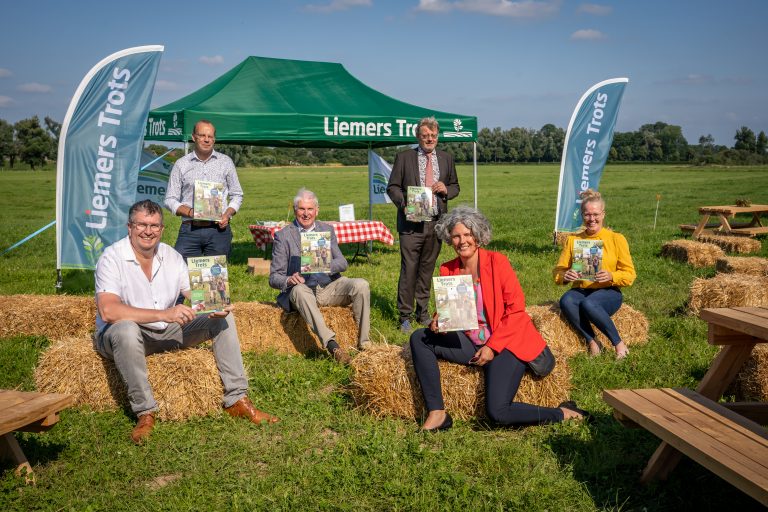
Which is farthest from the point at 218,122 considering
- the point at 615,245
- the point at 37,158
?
the point at 37,158

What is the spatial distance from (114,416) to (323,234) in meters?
2.39

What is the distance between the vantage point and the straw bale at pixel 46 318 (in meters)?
6.49

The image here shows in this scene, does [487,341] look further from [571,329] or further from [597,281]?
[571,329]

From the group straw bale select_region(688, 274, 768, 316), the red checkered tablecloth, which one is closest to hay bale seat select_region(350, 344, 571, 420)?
straw bale select_region(688, 274, 768, 316)

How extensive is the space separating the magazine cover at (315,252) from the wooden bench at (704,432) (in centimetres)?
302

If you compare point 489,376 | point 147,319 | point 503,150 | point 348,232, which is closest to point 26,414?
point 147,319

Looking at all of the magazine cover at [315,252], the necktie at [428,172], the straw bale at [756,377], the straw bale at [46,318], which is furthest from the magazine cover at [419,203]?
the straw bale at [46,318]

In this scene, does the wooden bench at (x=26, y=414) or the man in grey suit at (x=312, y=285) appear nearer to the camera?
the wooden bench at (x=26, y=414)

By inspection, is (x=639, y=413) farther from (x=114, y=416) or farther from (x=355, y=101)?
(x=355, y=101)

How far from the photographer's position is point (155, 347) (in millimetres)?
4750

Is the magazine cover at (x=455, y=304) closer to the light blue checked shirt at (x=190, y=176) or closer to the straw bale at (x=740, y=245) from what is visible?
the light blue checked shirt at (x=190, y=176)

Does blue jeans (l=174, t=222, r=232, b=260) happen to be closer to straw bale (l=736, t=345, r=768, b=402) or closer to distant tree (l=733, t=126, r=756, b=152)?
straw bale (l=736, t=345, r=768, b=402)

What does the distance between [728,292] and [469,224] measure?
4022 millimetres

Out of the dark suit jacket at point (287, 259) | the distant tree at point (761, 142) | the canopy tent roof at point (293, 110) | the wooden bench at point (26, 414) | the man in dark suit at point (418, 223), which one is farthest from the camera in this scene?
the distant tree at point (761, 142)
